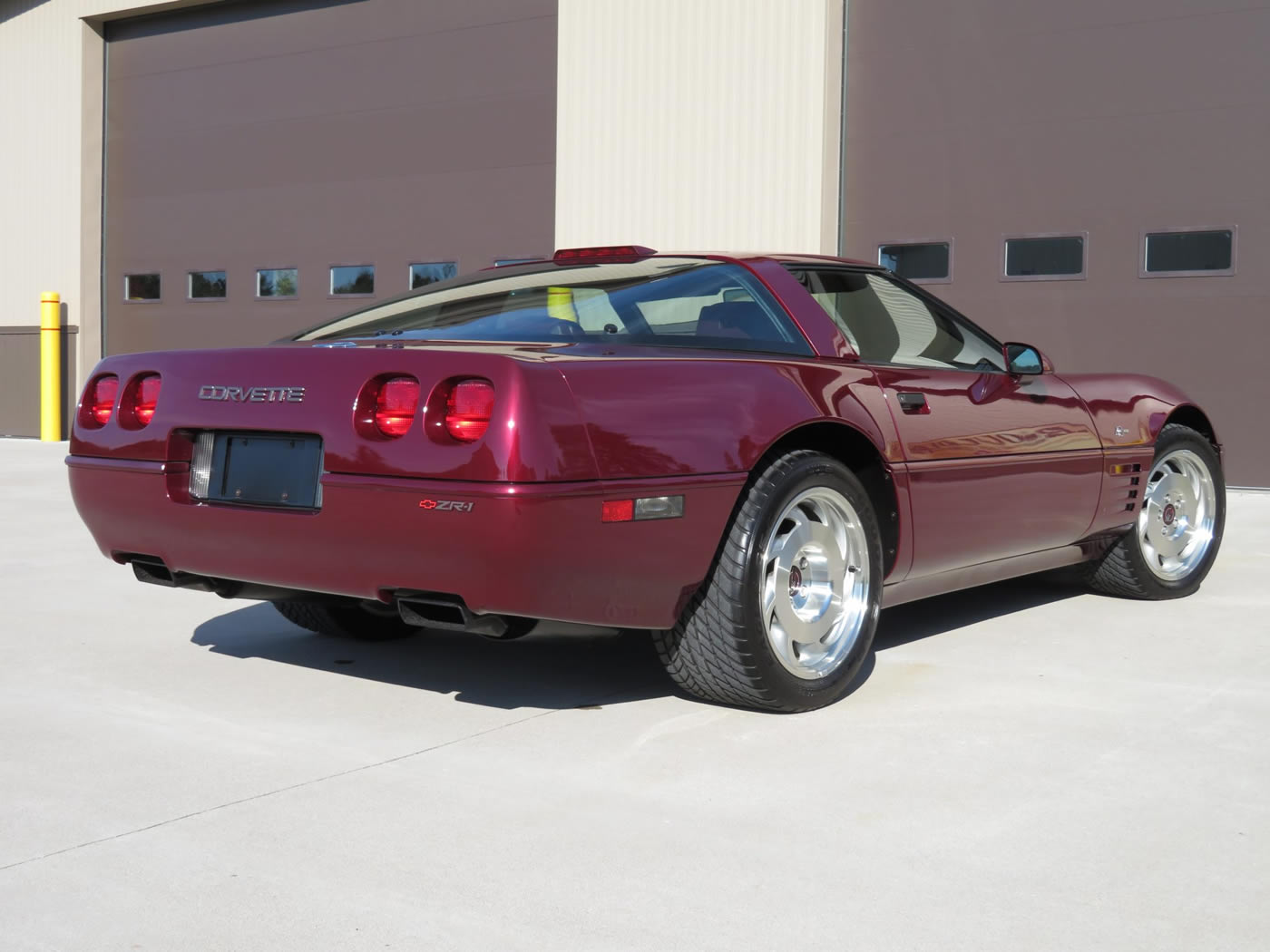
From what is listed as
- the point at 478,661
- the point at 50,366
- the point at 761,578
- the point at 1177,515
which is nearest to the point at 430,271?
the point at 50,366

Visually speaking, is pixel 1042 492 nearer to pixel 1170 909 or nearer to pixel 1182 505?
pixel 1182 505

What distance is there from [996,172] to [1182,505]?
740 centimetres

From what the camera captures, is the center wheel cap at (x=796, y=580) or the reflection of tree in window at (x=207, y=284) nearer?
the center wheel cap at (x=796, y=580)

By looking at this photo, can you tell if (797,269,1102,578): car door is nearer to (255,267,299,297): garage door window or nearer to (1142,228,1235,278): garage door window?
(1142,228,1235,278): garage door window

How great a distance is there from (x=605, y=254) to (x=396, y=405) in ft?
4.18

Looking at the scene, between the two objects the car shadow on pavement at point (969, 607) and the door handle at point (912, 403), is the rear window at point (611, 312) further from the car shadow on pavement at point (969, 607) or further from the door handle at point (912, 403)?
the car shadow on pavement at point (969, 607)

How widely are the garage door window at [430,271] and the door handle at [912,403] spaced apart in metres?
12.1

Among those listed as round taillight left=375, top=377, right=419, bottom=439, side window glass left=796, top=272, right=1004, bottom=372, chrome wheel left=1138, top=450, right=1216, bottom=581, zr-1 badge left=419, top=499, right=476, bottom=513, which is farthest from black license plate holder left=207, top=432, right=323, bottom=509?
chrome wheel left=1138, top=450, right=1216, bottom=581

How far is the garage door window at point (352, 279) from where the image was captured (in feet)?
54.0

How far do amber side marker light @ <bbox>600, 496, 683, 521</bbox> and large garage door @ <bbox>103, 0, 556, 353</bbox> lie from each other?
1220 cm

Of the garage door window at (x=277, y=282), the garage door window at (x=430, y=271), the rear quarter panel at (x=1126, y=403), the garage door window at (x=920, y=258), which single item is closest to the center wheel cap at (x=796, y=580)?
the rear quarter panel at (x=1126, y=403)

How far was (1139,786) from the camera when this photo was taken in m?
3.03

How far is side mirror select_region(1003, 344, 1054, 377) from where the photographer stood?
15.2ft

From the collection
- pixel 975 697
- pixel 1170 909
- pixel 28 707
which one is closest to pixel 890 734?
pixel 975 697
